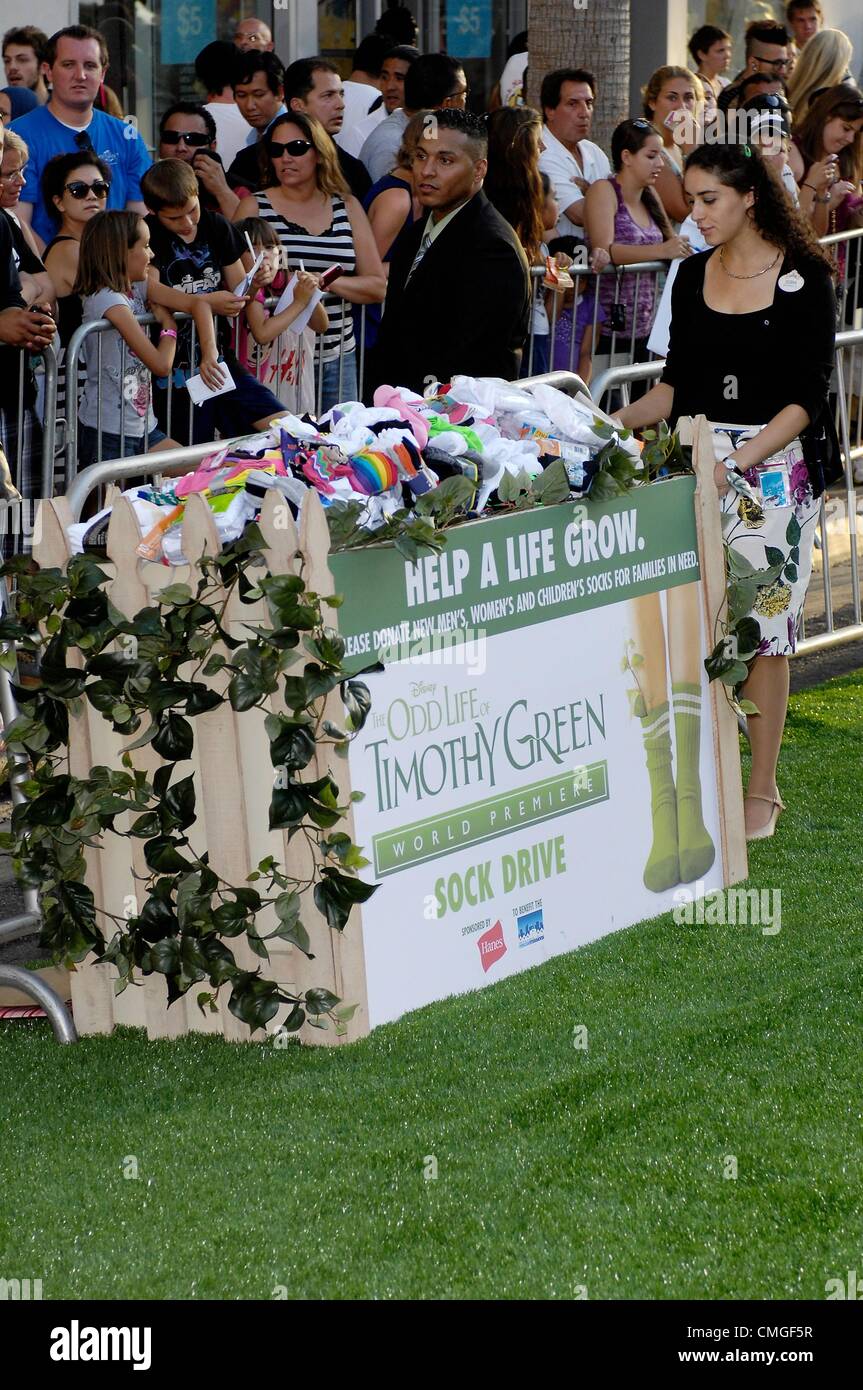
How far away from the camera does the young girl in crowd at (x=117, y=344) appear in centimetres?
696

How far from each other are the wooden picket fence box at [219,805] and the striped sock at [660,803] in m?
1.24

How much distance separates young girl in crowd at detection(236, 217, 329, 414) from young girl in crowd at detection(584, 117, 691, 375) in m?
1.87

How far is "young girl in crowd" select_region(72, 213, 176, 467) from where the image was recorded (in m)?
6.96

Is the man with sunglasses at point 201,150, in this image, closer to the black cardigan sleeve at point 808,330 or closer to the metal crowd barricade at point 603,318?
the metal crowd barricade at point 603,318

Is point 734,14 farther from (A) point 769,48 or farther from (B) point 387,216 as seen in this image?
(B) point 387,216

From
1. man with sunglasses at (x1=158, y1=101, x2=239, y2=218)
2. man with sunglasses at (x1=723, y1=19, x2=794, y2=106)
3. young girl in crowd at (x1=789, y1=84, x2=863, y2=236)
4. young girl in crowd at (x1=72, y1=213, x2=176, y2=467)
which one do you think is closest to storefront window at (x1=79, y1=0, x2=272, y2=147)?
man with sunglasses at (x1=723, y1=19, x2=794, y2=106)

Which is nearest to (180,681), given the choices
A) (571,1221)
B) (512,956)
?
(512,956)

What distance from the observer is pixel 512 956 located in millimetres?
4918

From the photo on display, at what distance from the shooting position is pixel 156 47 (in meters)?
13.4

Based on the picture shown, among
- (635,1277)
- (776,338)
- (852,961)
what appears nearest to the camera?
(635,1277)

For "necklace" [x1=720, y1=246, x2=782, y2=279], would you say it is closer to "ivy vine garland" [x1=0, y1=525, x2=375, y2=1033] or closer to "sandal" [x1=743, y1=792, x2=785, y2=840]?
"sandal" [x1=743, y1=792, x2=785, y2=840]

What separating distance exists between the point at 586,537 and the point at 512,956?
116 centimetres

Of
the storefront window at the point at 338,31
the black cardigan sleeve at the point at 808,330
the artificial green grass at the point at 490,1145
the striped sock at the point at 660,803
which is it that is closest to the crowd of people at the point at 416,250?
the black cardigan sleeve at the point at 808,330

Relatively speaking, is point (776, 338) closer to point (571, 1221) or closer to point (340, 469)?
point (340, 469)
